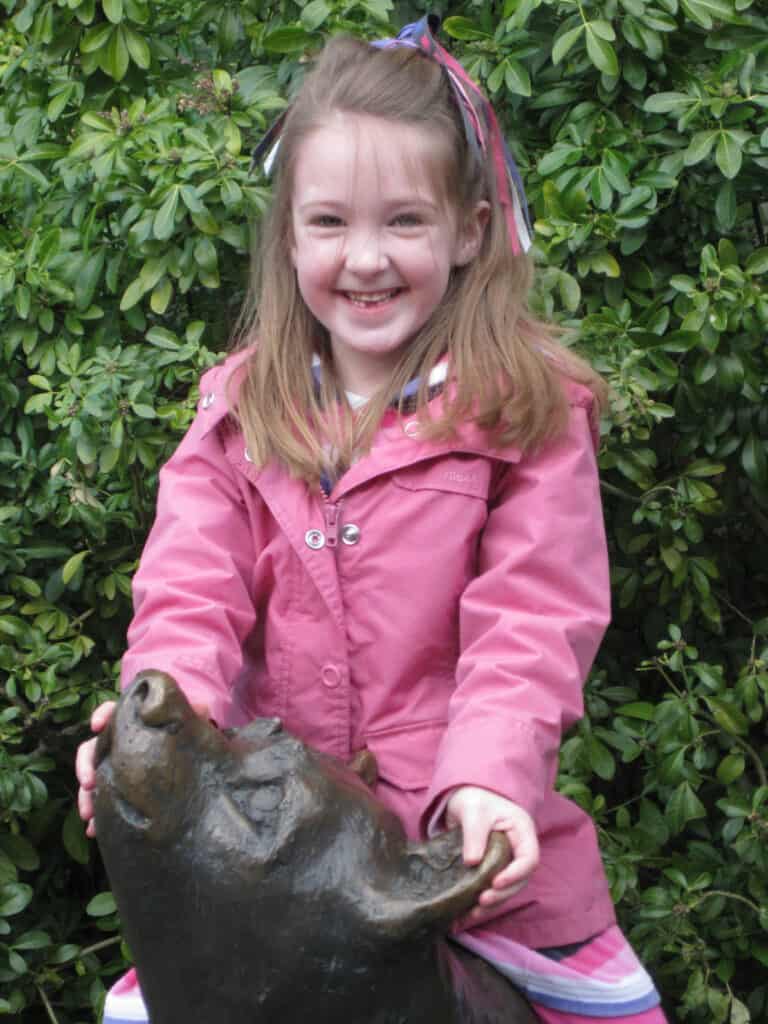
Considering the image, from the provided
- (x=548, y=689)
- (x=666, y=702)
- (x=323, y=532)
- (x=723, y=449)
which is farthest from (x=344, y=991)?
(x=723, y=449)

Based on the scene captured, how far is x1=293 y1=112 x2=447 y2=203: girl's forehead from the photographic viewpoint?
2.31 meters

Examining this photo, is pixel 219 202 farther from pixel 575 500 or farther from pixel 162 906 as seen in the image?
pixel 162 906

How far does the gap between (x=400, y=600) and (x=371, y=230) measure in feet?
1.77

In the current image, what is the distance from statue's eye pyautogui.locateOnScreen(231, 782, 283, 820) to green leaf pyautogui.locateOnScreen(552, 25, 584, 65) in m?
1.96

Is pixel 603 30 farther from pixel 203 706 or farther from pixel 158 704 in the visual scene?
pixel 158 704

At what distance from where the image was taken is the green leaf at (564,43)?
314 cm

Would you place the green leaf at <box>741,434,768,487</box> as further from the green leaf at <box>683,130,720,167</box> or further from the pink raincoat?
the pink raincoat

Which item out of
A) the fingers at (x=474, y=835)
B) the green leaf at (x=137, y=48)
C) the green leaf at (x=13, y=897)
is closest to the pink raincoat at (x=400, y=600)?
the fingers at (x=474, y=835)

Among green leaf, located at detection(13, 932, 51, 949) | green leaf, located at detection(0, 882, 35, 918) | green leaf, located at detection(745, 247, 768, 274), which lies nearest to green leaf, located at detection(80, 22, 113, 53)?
green leaf, located at detection(745, 247, 768, 274)

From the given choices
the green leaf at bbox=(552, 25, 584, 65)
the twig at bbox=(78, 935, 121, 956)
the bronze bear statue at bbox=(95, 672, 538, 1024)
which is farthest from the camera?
the twig at bbox=(78, 935, 121, 956)

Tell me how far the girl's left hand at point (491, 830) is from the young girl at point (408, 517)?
117 mm

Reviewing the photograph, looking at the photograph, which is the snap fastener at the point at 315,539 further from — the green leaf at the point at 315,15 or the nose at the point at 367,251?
the green leaf at the point at 315,15

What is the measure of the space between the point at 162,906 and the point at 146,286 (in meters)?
1.94

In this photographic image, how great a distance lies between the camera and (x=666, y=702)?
3.38 metres
